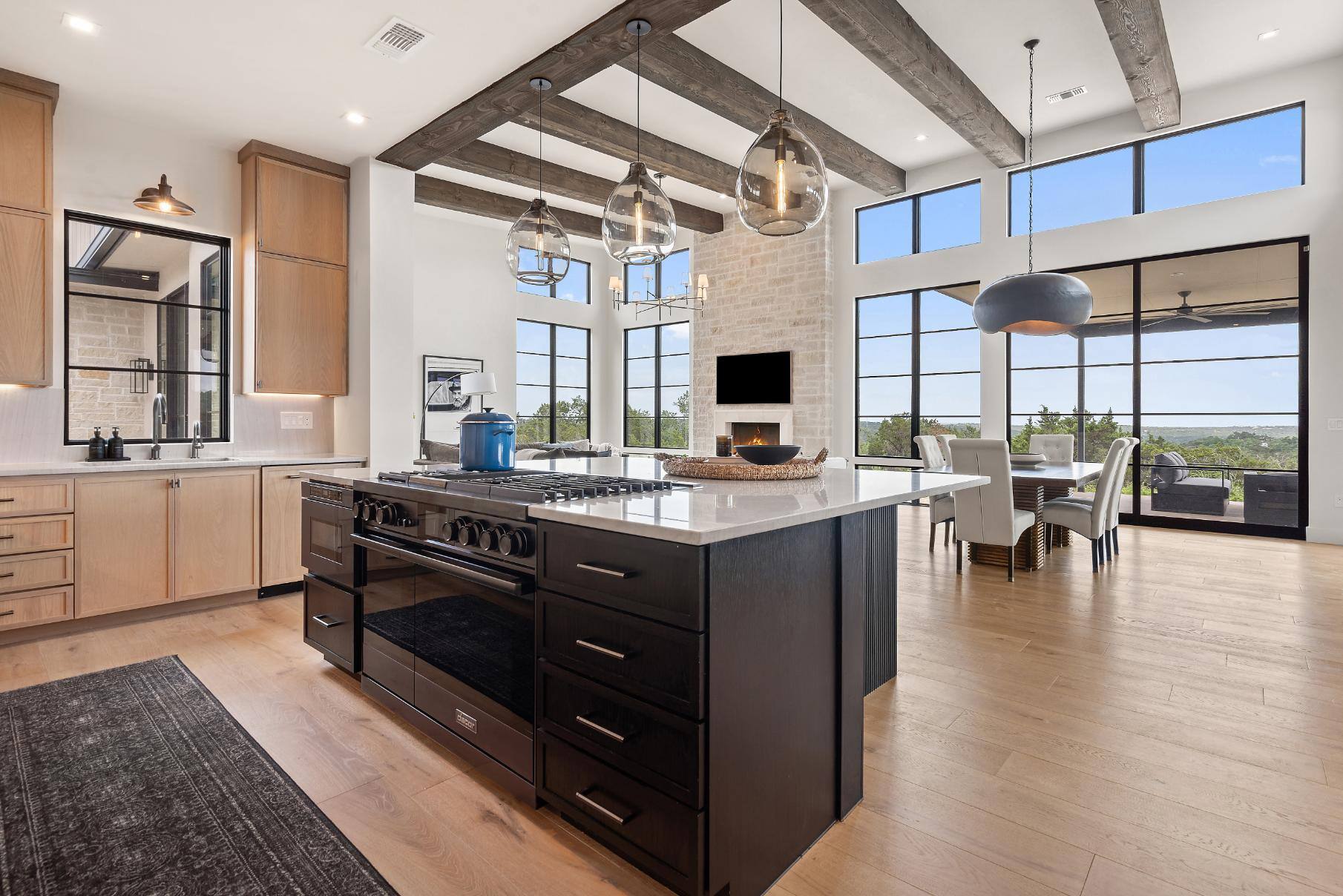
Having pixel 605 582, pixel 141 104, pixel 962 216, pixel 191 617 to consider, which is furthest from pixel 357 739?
pixel 962 216

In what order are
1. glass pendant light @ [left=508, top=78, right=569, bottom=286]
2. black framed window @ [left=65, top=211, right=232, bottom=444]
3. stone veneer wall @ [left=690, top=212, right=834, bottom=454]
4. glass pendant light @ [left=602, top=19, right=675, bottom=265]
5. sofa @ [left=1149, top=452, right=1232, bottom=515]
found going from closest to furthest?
glass pendant light @ [left=602, top=19, right=675, bottom=265], glass pendant light @ [left=508, top=78, right=569, bottom=286], black framed window @ [left=65, top=211, right=232, bottom=444], sofa @ [left=1149, top=452, right=1232, bottom=515], stone veneer wall @ [left=690, top=212, right=834, bottom=454]

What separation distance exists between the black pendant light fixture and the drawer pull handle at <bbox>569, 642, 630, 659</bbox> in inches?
156

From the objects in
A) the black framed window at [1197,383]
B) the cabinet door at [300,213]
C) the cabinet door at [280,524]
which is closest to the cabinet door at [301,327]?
the cabinet door at [300,213]

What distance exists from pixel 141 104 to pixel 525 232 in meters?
2.89

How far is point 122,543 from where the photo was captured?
3.52m

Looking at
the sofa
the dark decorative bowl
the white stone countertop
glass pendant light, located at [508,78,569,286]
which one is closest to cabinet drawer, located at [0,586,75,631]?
glass pendant light, located at [508,78,569,286]

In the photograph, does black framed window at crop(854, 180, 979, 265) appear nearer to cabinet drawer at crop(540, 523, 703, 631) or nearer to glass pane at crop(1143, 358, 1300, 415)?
glass pane at crop(1143, 358, 1300, 415)

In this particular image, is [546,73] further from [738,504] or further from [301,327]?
[738,504]

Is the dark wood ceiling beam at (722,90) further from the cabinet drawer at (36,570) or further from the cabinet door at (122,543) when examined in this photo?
the cabinet drawer at (36,570)

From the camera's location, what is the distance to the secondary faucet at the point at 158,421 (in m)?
4.07

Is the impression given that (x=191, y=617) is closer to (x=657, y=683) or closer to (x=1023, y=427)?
(x=657, y=683)

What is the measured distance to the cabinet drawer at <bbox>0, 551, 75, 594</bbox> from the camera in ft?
10.5

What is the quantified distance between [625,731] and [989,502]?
3.50 m

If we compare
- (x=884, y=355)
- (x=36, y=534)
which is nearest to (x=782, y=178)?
(x=36, y=534)
